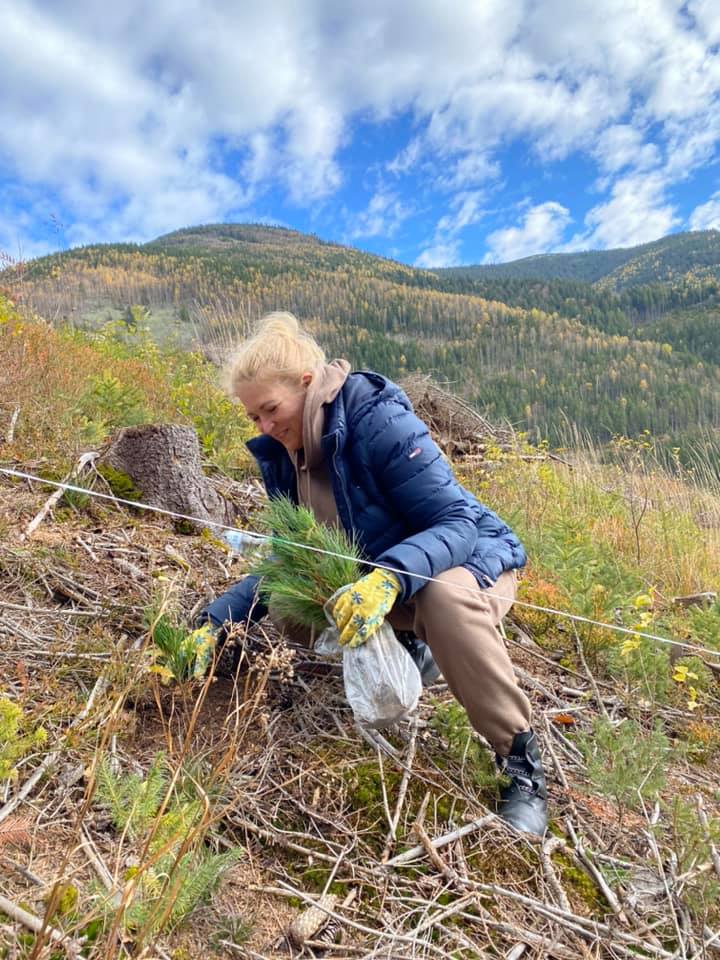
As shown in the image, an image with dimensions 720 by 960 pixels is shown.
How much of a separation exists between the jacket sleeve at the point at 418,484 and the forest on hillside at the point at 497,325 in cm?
4606

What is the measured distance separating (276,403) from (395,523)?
0.64 meters

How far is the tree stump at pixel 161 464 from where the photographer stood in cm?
331

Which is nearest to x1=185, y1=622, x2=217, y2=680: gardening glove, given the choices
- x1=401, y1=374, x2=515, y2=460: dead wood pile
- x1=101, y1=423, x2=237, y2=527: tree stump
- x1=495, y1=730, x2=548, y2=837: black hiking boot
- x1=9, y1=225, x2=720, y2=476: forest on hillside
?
x1=495, y1=730, x2=548, y2=837: black hiking boot

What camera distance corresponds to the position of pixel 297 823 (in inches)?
68.0

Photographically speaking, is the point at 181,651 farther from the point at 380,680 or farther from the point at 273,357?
the point at 273,357

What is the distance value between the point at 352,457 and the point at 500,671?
906 millimetres

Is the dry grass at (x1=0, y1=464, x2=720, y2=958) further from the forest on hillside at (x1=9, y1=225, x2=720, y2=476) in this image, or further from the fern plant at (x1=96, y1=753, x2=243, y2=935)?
the forest on hillside at (x1=9, y1=225, x2=720, y2=476)

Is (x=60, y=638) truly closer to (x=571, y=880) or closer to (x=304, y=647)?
(x=304, y=647)

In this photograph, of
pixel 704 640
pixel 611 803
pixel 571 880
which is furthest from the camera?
pixel 704 640

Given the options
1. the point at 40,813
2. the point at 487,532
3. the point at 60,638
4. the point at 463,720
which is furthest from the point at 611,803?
the point at 60,638

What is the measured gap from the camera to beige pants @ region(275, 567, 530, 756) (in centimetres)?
184

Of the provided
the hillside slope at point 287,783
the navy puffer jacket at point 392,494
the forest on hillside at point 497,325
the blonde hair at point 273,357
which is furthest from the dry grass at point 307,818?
the forest on hillside at point 497,325

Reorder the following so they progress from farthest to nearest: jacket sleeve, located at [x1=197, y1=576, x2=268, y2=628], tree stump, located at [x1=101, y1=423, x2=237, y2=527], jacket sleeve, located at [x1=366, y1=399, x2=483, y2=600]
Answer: tree stump, located at [x1=101, y1=423, x2=237, y2=527]
jacket sleeve, located at [x1=197, y1=576, x2=268, y2=628]
jacket sleeve, located at [x1=366, y1=399, x2=483, y2=600]

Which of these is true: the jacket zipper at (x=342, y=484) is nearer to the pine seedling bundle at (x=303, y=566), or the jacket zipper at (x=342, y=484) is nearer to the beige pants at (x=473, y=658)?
the pine seedling bundle at (x=303, y=566)
